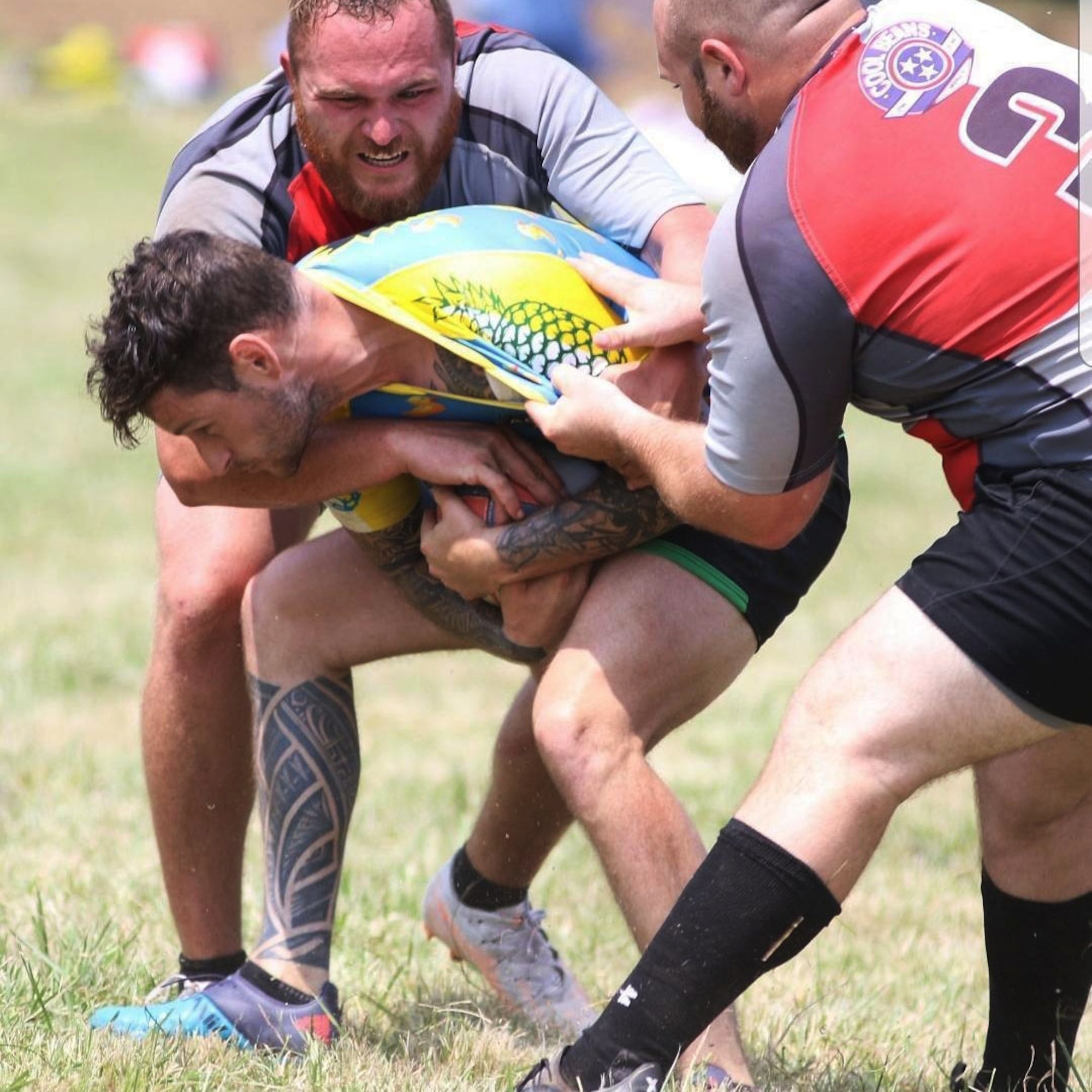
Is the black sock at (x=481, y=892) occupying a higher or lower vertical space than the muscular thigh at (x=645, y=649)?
lower

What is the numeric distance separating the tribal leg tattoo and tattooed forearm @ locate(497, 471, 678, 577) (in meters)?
0.70

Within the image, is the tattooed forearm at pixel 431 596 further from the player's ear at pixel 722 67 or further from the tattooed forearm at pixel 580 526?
the player's ear at pixel 722 67

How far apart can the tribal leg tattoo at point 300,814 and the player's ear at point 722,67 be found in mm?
1582

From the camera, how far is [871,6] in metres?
3.39

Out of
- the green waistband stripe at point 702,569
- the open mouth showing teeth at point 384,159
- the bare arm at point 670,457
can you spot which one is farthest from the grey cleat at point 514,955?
the open mouth showing teeth at point 384,159

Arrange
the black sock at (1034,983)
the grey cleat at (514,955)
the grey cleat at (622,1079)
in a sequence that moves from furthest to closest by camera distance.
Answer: the grey cleat at (514,955) < the black sock at (1034,983) < the grey cleat at (622,1079)

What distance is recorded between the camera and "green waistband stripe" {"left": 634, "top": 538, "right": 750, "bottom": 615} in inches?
148

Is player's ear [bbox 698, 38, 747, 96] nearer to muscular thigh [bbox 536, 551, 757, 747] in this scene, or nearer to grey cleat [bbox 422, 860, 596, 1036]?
muscular thigh [bbox 536, 551, 757, 747]

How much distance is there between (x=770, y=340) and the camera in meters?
3.08

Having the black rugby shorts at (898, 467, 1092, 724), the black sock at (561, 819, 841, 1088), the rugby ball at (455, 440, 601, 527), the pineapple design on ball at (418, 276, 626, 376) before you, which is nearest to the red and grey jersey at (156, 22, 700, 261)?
the pineapple design on ball at (418, 276, 626, 376)

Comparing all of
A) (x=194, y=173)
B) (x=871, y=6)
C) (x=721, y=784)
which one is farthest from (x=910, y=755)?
(x=721, y=784)

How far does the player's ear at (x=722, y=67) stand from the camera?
3379 millimetres

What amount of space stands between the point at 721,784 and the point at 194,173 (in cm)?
361

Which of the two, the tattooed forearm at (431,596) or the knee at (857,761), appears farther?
the tattooed forearm at (431,596)
